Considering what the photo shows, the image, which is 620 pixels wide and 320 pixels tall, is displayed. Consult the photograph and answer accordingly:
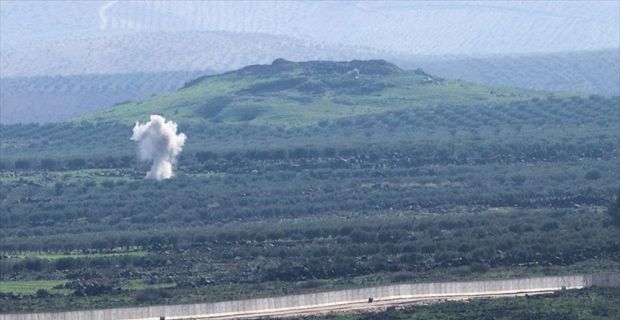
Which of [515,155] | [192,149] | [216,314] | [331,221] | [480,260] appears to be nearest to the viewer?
[216,314]

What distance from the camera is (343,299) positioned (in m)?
110

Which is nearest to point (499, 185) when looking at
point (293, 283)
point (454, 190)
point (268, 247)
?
point (454, 190)

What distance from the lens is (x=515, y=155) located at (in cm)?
18500

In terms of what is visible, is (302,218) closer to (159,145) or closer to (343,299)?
(159,145)

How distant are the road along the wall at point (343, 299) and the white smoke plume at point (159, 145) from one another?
229 feet

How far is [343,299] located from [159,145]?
243ft

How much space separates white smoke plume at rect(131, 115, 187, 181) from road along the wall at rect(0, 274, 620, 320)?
69.8m

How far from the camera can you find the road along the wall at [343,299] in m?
106

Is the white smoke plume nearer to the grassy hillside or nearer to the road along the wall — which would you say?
the grassy hillside

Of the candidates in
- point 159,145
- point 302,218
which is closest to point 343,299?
point 302,218

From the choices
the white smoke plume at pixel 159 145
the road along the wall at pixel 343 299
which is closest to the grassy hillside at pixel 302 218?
the white smoke plume at pixel 159 145

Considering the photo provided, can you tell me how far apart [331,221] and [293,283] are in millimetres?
31326

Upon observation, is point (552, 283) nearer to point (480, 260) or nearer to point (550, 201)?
point (480, 260)

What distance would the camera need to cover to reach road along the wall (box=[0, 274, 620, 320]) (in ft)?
347
